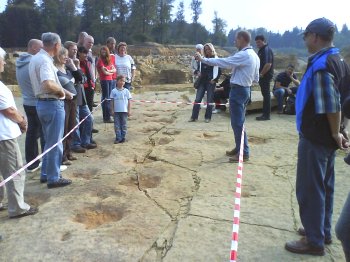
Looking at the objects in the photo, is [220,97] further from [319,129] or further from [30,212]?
[319,129]

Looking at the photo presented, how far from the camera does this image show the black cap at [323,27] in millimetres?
2781

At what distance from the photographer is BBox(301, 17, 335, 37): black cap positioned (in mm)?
2781

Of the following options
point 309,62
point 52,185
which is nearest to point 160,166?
point 52,185

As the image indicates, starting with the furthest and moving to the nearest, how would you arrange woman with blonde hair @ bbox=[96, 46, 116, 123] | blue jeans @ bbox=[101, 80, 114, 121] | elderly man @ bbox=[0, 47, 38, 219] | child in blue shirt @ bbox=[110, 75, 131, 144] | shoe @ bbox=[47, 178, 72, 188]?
blue jeans @ bbox=[101, 80, 114, 121] < woman with blonde hair @ bbox=[96, 46, 116, 123] < child in blue shirt @ bbox=[110, 75, 131, 144] < shoe @ bbox=[47, 178, 72, 188] < elderly man @ bbox=[0, 47, 38, 219]

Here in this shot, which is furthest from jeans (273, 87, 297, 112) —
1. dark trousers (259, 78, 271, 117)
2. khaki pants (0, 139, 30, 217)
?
khaki pants (0, 139, 30, 217)

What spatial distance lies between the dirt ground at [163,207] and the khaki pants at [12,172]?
0.13 metres

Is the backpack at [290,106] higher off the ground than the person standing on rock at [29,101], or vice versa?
the person standing on rock at [29,101]

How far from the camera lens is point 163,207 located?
12.8 feet

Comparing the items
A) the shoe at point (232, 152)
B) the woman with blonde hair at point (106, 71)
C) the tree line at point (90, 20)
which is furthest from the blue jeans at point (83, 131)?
the tree line at point (90, 20)

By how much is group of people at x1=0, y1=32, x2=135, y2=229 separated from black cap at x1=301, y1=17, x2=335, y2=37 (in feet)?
8.98

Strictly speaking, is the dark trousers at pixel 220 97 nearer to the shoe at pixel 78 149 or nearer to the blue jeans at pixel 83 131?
the blue jeans at pixel 83 131

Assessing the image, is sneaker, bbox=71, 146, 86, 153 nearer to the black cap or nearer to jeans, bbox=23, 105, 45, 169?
jeans, bbox=23, 105, 45, 169

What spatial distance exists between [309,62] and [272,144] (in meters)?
3.79

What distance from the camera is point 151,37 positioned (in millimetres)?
68500
